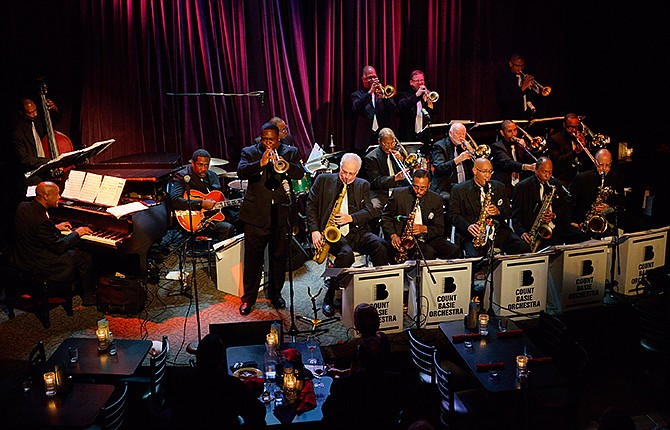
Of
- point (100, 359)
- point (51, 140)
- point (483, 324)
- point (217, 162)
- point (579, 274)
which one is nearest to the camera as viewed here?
point (100, 359)

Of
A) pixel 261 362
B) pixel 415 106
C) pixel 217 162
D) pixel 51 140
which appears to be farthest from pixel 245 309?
pixel 415 106

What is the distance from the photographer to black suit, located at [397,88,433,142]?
33.5ft

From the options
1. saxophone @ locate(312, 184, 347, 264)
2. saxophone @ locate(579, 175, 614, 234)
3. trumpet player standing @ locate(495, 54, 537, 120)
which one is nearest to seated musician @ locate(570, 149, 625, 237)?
saxophone @ locate(579, 175, 614, 234)

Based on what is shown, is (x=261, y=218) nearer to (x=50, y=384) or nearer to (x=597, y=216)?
(x=50, y=384)

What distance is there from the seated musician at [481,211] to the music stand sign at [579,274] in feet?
2.01

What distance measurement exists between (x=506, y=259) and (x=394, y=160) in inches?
90.6

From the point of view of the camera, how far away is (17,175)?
29.7 feet

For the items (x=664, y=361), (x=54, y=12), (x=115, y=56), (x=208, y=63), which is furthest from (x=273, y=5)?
(x=664, y=361)

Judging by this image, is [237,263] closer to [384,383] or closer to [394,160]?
[394,160]

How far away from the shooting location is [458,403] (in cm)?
554

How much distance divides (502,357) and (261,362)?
1.97 metres

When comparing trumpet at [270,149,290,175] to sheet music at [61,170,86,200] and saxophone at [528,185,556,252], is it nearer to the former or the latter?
sheet music at [61,170,86,200]

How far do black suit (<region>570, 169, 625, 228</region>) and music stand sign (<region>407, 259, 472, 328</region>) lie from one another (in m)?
2.35

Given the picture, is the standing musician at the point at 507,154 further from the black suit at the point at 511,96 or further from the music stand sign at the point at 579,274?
the music stand sign at the point at 579,274
